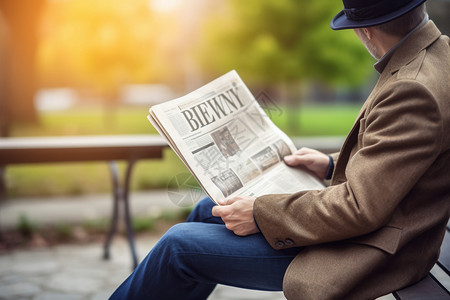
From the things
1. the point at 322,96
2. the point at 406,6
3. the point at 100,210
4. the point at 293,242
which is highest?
the point at 406,6

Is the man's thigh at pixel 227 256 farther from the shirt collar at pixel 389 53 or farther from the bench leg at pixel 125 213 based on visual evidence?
the bench leg at pixel 125 213

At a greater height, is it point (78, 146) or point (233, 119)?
point (233, 119)

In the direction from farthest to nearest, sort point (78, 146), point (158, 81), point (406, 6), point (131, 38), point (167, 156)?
point (158, 81), point (131, 38), point (167, 156), point (78, 146), point (406, 6)

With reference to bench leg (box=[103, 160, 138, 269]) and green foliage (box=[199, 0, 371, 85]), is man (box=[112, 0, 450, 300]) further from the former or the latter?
green foliage (box=[199, 0, 371, 85])

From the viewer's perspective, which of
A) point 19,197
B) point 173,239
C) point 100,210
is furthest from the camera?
point 19,197

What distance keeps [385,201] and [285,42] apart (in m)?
11.8

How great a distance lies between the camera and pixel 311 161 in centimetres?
218

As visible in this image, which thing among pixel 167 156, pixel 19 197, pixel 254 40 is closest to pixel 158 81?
pixel 254 40

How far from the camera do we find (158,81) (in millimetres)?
50281

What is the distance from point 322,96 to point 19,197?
35482 millimetres

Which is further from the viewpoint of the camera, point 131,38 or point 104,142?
point 131,38

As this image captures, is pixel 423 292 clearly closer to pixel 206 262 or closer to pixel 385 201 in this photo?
pixel 385 201

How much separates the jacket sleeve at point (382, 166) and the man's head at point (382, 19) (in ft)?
0.77

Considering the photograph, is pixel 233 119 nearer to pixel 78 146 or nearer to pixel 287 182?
pixel 287 182
